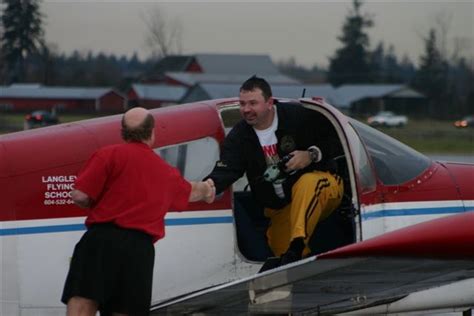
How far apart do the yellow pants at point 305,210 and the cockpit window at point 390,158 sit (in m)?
0.38

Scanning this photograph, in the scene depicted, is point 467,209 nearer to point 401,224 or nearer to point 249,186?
point 401,224

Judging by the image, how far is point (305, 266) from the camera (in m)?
5.55

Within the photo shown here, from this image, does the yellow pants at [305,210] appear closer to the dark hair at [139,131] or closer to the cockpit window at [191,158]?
the cockpit window at [191,158]

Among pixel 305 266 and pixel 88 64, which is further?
pixel 88 64

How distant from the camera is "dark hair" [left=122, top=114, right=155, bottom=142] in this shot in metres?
5.46

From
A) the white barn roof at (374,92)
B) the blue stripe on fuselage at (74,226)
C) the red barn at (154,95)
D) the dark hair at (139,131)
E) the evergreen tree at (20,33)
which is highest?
the white barn roof at (374,92)

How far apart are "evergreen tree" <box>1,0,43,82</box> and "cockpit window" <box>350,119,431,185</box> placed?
46.2ft

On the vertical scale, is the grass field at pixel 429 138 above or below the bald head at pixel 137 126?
above

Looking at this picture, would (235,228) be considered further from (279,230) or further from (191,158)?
(191,158)

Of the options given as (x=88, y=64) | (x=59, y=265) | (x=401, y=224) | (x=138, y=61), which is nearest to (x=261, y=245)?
(x=401, y=224)

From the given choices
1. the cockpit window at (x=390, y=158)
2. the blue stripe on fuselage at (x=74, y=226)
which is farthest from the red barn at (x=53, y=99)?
the blue stripe on fuselage at (x=74, y=226)

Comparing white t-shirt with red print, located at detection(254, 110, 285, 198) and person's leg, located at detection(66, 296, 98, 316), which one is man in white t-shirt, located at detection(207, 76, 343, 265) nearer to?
white t-shirt with red print, located at detection(254, 110, 285, 198)

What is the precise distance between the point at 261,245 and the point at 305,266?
1.40 meters

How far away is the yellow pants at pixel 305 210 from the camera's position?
6.48 m
